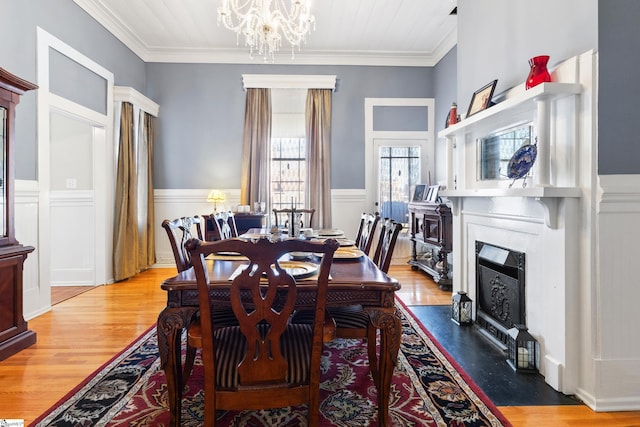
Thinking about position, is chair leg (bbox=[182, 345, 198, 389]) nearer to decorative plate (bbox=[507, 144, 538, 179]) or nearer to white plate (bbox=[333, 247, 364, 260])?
white plate (bbox=[333, 247, 364, 260])

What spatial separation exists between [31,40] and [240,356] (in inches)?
144

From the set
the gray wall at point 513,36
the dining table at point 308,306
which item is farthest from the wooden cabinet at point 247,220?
the dining table at point 308,306

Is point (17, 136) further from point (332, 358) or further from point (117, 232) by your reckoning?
point (332, 358)

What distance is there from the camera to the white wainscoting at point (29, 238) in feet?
10.4

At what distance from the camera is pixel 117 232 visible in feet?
15.4

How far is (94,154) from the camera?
4543 mm

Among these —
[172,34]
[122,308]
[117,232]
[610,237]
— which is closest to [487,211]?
[610,237]

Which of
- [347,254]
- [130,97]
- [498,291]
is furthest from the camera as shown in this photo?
[130,97]

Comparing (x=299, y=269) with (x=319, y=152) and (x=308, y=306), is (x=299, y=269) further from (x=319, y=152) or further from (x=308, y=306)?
(x=319, y=152)

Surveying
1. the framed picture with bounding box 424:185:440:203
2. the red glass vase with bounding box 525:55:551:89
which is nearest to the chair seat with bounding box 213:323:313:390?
the red glass vase with bounding box 525:55:551:89

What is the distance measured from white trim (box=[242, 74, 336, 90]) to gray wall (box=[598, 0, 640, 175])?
416 cm

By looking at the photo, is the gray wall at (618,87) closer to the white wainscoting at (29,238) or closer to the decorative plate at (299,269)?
the decorative plate at (299,269)

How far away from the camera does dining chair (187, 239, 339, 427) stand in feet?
4.09

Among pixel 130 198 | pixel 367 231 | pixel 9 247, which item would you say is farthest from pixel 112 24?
pixel 367 231
